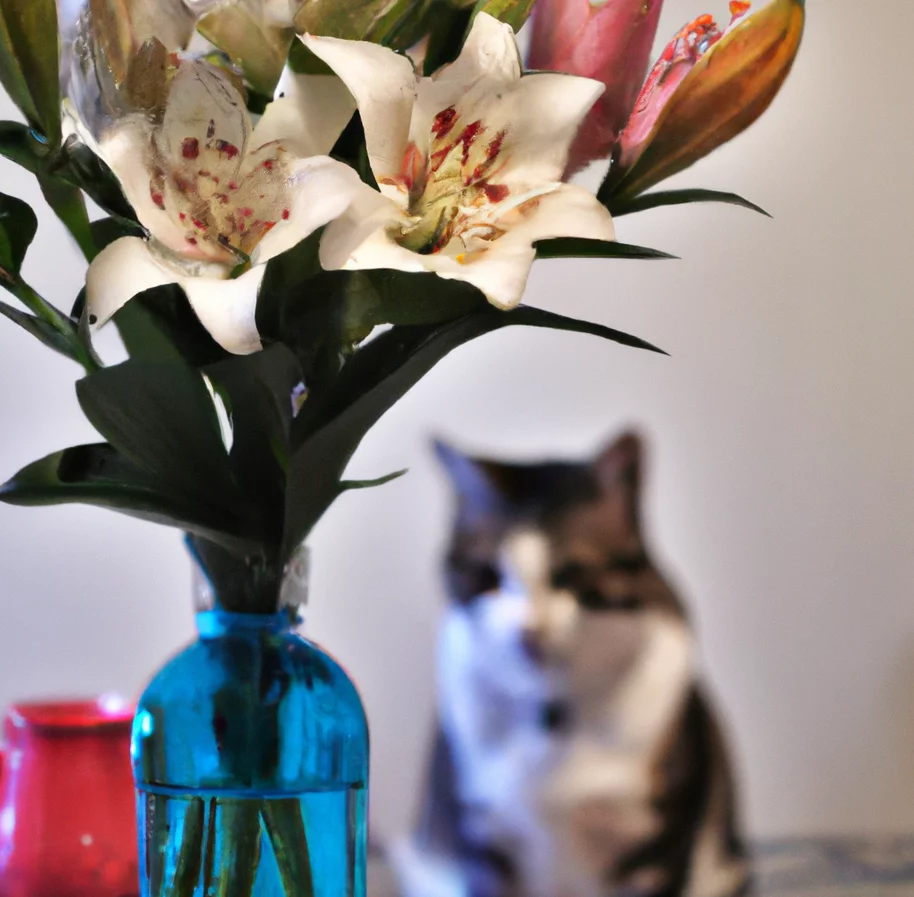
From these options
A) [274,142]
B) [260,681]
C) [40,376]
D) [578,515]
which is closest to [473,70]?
[274,142]

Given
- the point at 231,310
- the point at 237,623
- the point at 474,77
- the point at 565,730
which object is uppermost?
the point at 474,77

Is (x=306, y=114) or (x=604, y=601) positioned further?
(x=604, y=601)

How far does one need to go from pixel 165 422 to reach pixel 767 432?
3.15 feet

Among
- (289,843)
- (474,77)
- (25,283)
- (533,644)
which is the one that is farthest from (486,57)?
(533,644)

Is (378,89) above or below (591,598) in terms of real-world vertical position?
above

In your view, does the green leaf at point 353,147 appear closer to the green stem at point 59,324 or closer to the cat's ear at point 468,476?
the green stem at point 59,324

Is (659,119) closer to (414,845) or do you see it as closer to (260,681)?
(260,681)

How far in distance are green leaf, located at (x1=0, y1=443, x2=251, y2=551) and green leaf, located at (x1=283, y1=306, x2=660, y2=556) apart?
0.03 m

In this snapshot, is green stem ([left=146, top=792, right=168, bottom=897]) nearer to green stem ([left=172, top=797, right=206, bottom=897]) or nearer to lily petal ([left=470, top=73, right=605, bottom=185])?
green stem ([left=172, top=797, right=206, bottom=897])

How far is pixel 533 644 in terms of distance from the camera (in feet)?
A: 3.17

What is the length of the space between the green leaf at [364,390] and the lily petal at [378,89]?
0.08 meters

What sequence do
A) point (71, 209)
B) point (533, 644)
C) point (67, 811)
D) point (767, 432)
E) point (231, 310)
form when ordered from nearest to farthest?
1. point (231, 310)
2. point (71, 209)
3. point (67, 811)
4. point (533, 644)
5. point (767, 432)

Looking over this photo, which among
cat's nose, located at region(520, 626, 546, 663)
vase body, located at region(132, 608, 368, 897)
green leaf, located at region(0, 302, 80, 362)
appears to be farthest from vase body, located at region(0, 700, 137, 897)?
cat's nose, located at region(520, 626, 546, 663)

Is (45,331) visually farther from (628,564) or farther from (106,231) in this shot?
(628,564)
